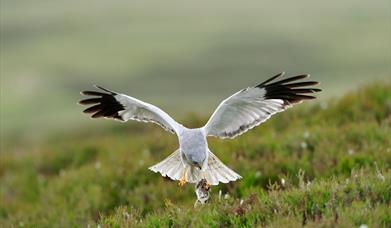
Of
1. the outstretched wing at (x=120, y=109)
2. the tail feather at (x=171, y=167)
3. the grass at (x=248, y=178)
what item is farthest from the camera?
the outstretched wing at (x=120, y=109)

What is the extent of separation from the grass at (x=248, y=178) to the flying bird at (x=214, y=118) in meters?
0.35

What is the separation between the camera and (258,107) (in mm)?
7586

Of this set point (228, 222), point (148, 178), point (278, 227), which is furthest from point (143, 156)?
point (278, 227)

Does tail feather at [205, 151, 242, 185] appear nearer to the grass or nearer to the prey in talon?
the prey in talon

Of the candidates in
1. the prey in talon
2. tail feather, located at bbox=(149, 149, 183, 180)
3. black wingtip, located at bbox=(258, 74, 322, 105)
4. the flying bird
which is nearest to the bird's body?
the flying bird

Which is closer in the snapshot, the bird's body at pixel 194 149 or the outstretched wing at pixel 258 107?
the bird's body at pixel 194 149

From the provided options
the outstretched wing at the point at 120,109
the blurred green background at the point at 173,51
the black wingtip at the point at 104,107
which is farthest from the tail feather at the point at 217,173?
the blurred green background at the point at 173,51

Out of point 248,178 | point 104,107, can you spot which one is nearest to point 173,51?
point 248,178

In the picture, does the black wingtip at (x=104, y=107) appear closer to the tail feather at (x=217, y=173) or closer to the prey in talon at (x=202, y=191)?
the tail feather at (x=217, y=173)

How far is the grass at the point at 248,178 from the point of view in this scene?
20.1ft

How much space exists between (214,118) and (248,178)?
173 cm

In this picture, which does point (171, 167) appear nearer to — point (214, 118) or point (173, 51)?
point (214, 118)

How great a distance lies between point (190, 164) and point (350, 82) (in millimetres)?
22585

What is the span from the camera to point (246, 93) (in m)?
7.32
